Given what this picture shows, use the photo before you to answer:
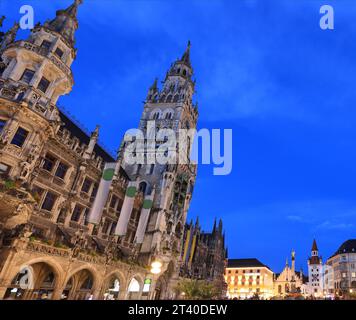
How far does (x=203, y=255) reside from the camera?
76.8 m

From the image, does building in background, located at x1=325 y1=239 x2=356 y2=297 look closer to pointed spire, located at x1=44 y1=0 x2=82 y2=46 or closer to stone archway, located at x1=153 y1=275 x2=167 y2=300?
stone archway, located at x1=153 y1=275 x2=167 y2=300

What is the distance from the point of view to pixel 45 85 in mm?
28875

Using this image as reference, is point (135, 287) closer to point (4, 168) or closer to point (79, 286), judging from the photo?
point (79, 286)

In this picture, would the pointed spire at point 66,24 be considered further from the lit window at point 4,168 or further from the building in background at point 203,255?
the building in background at point 203,255

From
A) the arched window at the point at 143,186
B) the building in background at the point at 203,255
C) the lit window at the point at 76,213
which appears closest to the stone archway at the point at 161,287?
the building in background at the point at 203,255

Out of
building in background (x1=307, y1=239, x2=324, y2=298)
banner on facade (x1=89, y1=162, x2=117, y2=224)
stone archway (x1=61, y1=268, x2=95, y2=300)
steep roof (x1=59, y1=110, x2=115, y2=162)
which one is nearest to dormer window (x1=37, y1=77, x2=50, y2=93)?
steep roof (x1=59, y1=110, x2=115, y2=162)

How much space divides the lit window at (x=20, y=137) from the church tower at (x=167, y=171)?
19007 mm

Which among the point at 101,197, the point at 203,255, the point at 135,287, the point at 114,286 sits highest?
the point at 203,255

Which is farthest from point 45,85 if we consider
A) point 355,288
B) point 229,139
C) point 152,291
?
point 355,288

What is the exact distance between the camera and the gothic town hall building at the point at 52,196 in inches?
907

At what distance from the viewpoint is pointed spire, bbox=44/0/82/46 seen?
31819 millimetres

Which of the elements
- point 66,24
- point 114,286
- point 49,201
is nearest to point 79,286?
point 114,286

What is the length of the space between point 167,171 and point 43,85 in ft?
96.4
